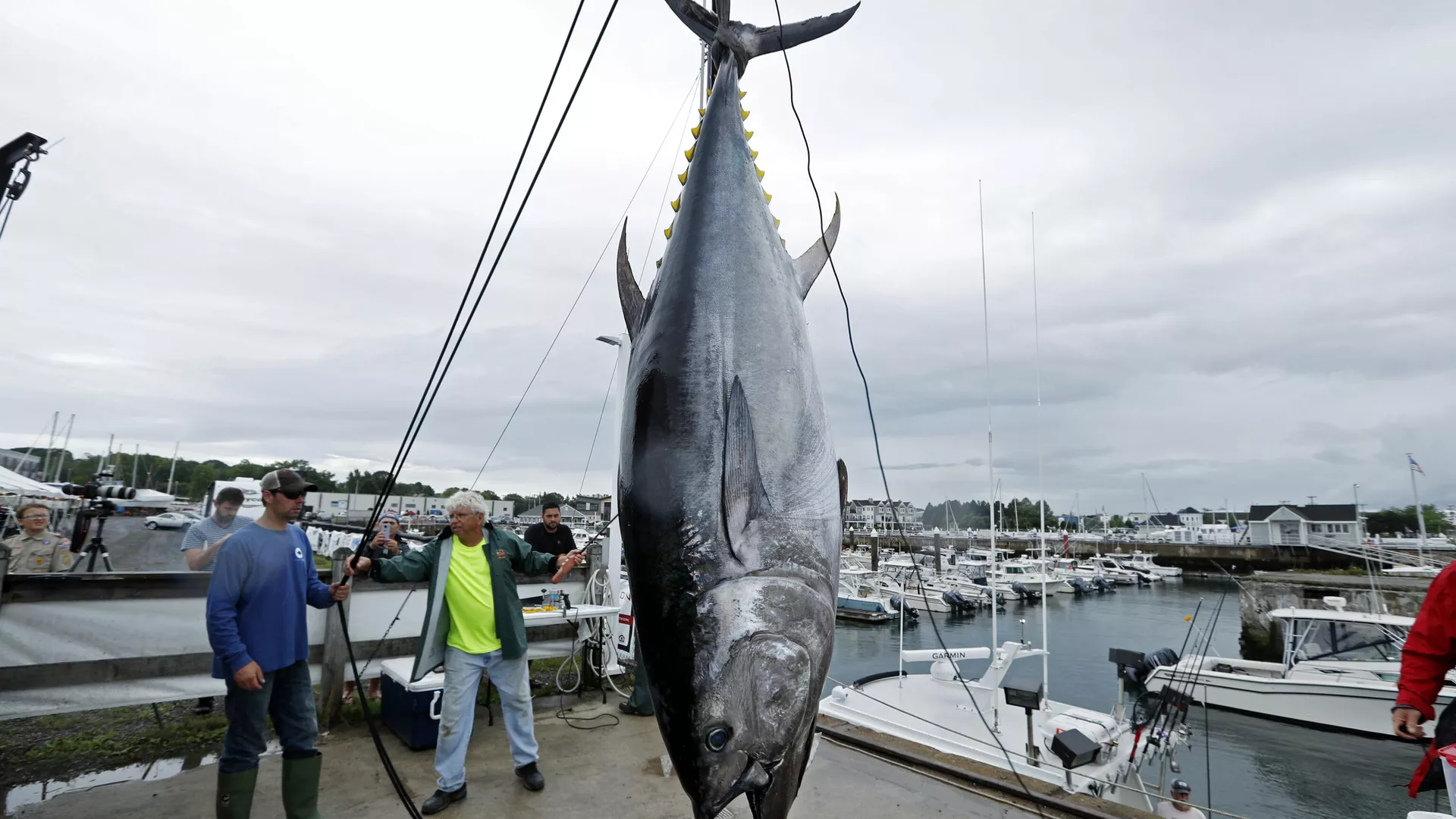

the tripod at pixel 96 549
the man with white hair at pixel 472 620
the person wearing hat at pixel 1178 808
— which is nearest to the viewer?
the man with white hair at pixel 472 620

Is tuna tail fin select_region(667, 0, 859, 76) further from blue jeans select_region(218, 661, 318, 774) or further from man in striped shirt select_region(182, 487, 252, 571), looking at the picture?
man in striped shirt select_region(182, 487, 252, 571)

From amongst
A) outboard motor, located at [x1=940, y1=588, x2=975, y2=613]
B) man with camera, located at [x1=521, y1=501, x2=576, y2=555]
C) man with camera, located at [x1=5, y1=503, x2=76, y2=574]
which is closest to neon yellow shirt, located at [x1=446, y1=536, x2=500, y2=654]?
man with camera, located at [x1=521, y1=501, x2=576, y2=555]

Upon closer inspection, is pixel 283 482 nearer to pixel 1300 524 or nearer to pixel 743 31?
pixel 743 31

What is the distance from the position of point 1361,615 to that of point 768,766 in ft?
56.7

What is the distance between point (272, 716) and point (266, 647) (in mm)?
343

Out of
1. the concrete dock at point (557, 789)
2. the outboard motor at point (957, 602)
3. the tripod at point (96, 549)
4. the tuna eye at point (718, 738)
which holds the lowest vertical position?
the outboard motor at point (957, 602)

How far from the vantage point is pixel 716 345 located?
4.93 ft

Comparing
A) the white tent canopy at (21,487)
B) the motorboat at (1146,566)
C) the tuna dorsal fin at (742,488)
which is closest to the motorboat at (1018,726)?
the tuna dorsal fin at (742,488)

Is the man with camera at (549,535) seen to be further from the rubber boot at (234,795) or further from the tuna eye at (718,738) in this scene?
the tuna eye at (718,738)

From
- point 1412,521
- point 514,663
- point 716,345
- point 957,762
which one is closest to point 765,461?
point 716,345

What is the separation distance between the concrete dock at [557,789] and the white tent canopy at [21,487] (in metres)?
13.3

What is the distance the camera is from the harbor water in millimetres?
10961

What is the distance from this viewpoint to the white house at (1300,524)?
4950 centimetres

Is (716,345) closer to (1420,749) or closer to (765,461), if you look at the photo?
(765,461)
